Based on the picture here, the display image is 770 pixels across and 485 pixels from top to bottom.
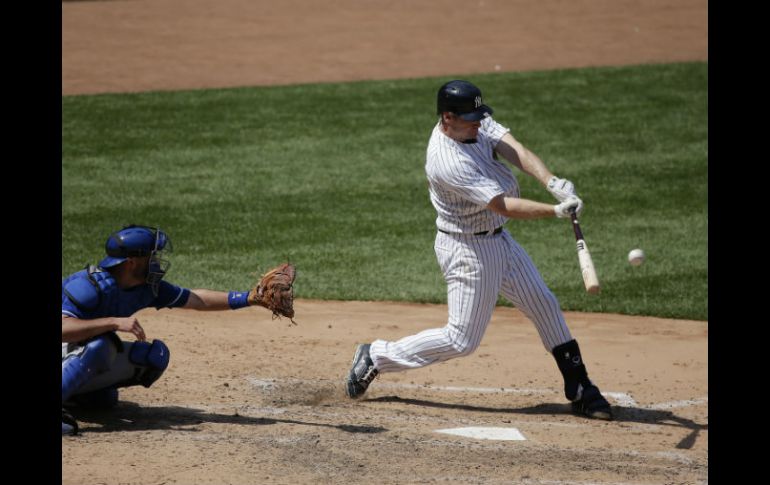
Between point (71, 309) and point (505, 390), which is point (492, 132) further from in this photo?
point (71, 309)

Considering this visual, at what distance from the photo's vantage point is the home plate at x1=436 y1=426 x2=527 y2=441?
18.0 feet

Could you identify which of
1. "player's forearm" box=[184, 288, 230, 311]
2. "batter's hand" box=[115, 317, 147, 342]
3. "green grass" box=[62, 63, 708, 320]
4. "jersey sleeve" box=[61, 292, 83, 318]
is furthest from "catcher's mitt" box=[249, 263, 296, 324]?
"green grass" box=[62, 63, 708, 320]

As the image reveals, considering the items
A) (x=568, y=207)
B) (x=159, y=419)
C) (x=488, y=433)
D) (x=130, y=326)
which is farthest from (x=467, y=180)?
(x=159, y=419)

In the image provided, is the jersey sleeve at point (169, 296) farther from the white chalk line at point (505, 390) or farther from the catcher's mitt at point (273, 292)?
the white chalk line at point (505, 390)

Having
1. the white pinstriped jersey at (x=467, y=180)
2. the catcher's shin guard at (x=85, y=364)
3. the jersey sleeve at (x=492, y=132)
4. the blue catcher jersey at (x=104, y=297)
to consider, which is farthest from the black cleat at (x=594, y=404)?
the catcher's shin guard at (x=85, y=364)

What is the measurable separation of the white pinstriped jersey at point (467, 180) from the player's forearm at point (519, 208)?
44 mm

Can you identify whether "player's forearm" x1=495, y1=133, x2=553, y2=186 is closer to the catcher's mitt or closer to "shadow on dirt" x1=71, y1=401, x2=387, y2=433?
the catcher's mitt

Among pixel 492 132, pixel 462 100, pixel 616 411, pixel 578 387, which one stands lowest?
pixel 616 411

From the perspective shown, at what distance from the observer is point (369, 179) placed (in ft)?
38.4

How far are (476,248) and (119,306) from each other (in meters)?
1.83

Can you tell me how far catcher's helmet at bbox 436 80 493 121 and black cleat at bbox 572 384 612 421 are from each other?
160 centimetres

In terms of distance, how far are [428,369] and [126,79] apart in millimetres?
10261

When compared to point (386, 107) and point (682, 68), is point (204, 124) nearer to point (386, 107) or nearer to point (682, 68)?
point (386, 107)

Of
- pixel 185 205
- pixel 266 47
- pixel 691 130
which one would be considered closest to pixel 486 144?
pixel 185 205
